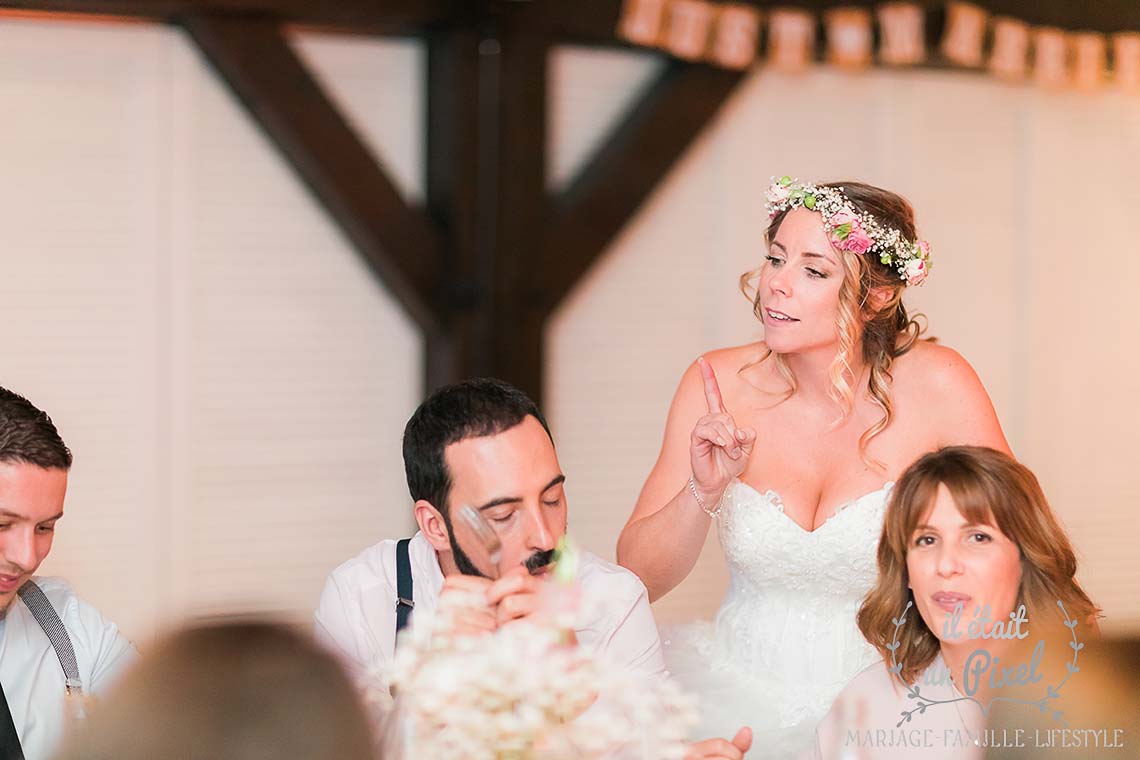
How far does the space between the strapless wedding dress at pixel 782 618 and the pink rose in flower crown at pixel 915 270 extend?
1.51 ft

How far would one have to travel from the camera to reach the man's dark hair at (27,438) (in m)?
2.05

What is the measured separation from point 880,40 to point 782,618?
106 inches

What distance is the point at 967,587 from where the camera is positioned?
195 centimetres

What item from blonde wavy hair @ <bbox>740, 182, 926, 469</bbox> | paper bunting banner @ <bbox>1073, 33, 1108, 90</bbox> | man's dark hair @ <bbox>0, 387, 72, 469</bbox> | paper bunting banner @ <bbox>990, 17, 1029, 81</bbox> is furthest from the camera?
paper bunting banner @ <bbox>1073, 33, 1108, 90</bbox>

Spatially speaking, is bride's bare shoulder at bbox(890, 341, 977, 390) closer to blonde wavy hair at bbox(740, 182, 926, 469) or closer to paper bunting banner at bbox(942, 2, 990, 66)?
blonde wavy hair at bbox(740, 182, 926, 469)


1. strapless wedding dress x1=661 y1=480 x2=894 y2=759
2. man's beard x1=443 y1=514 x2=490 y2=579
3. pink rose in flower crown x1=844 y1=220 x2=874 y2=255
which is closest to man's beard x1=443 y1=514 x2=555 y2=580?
man's beard x1=443 y1=514 x2=490 y2=579

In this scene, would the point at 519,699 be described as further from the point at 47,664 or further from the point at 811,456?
the point at 811,456

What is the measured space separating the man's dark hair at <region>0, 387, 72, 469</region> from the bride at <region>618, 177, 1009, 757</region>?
1.22 metres

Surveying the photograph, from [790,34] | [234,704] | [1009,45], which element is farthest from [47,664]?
[1009,45]

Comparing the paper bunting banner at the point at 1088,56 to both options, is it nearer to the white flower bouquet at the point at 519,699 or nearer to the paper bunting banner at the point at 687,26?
the paper bunting banner at the point at 687,26

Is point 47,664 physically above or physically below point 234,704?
below

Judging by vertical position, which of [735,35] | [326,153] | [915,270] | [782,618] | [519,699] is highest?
[735,35]

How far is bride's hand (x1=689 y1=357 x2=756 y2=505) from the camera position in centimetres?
257

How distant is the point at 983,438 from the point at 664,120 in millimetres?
2146
